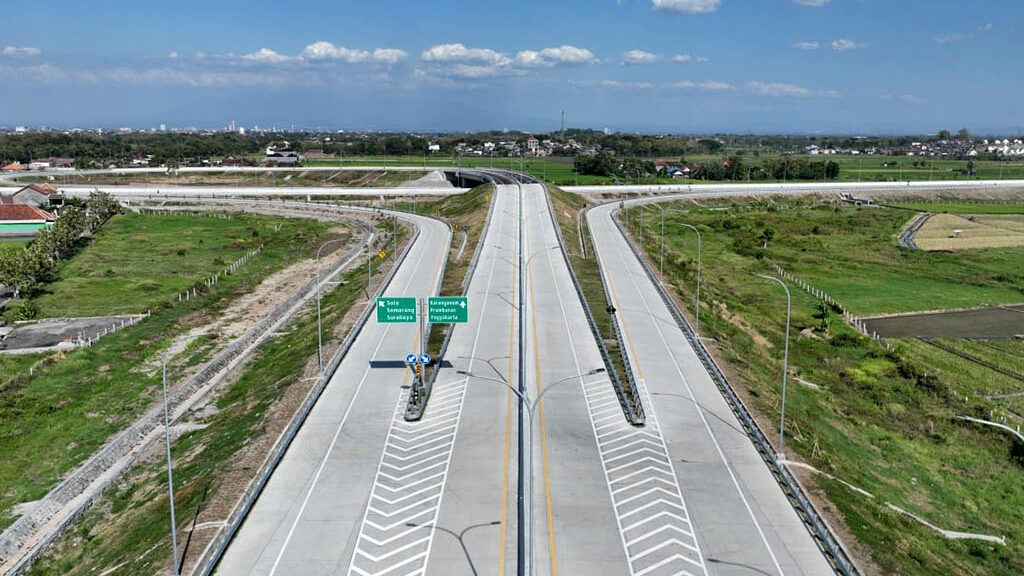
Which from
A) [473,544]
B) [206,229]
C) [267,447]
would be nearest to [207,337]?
[267,447]

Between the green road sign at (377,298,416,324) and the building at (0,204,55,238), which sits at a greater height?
the green road sign at (377,298,416,324)

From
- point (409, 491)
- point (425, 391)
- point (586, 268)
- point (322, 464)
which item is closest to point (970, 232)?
point (586, 268)

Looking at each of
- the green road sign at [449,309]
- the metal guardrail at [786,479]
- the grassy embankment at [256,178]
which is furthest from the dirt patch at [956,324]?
the grassy embankment at [256,178]

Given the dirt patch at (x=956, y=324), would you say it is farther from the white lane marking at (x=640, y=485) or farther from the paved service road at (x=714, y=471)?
the white lane marking at (x=640, y=485)

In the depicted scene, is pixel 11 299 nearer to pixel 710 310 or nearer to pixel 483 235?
pixel 483 235

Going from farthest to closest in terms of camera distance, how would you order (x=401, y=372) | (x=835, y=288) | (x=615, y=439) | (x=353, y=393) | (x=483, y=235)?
(x=483, y=235)
(x=835, y=288)
(x=401, y=372)
(x=353, y=393)
(x=615, y=439)

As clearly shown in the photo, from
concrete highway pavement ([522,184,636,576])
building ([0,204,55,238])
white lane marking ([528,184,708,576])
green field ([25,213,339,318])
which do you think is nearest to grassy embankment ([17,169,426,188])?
green field ([25,213,339,318])

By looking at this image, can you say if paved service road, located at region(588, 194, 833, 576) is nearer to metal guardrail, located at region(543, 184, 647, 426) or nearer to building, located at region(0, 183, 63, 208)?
metal guardrail, located at region(543, 184, 647, 426)

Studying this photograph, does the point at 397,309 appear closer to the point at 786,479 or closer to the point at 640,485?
the point at 640,485
